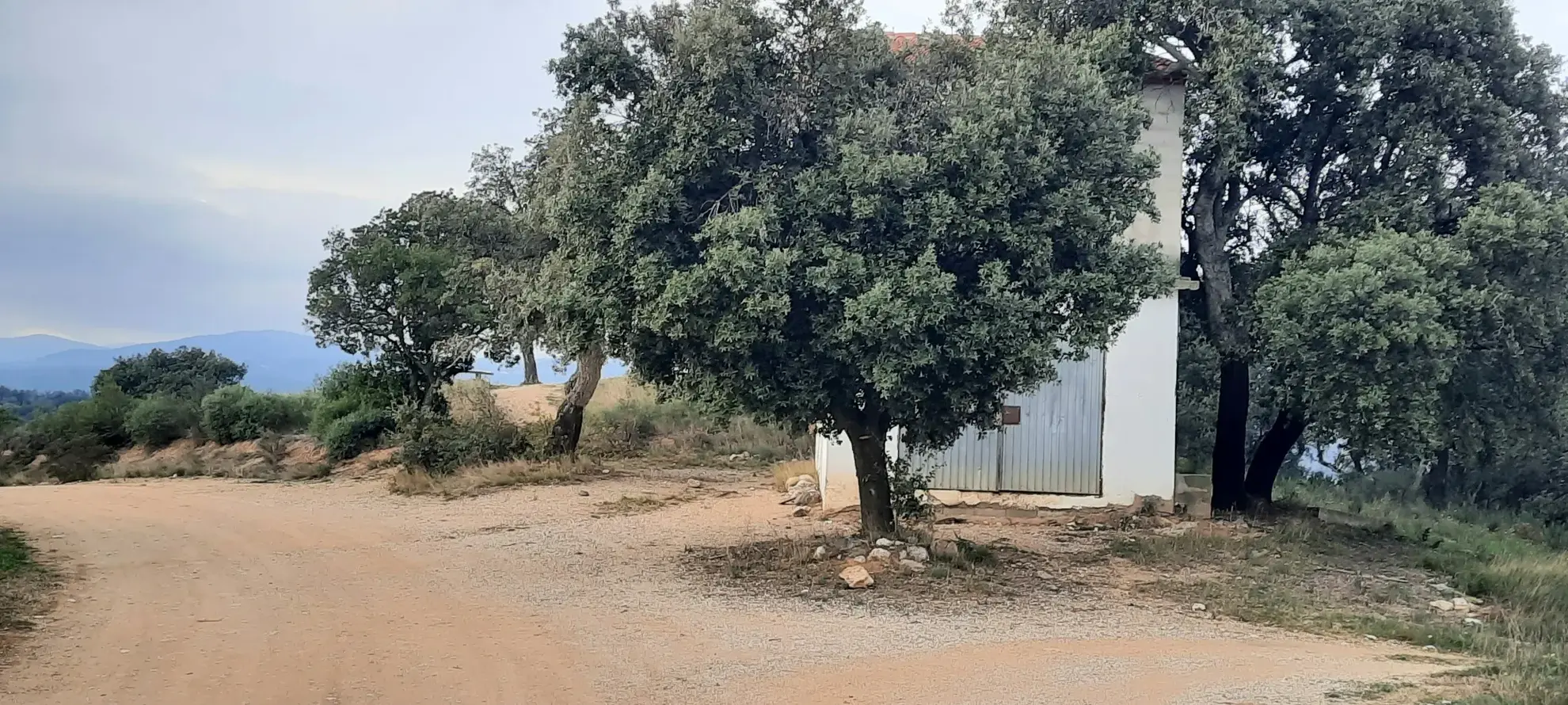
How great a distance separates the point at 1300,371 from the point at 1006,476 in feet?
13.2

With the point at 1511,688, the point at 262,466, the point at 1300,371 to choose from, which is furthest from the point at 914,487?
the point at 262,466

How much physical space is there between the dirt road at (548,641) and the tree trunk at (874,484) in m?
2.09

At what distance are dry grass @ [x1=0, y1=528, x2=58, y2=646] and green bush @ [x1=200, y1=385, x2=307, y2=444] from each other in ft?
47.9

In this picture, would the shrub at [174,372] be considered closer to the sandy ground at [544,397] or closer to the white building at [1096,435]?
the sandy ground at [544,397]

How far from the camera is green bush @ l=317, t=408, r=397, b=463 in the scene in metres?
22.5

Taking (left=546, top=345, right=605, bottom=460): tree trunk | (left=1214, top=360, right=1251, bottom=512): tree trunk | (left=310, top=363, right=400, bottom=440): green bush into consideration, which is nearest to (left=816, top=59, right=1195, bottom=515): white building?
(left=1214, top=360, right=1251, bottom=512): tree trunk

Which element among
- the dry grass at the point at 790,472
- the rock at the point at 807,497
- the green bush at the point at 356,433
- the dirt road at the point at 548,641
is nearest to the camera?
the dirt road at the point at 548,641

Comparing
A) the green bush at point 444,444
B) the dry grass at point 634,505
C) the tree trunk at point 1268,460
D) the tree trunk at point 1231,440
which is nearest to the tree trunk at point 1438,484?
the tree trunk at point 1268,460

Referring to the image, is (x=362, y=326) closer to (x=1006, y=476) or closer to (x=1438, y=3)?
(x=1006, y=476)

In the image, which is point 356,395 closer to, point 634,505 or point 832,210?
point 634,505

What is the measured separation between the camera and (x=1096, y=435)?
48.1ft

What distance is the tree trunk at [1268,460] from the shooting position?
608 inches

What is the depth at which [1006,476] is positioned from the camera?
14.8 m

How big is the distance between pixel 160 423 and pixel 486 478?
13650 millimetres
